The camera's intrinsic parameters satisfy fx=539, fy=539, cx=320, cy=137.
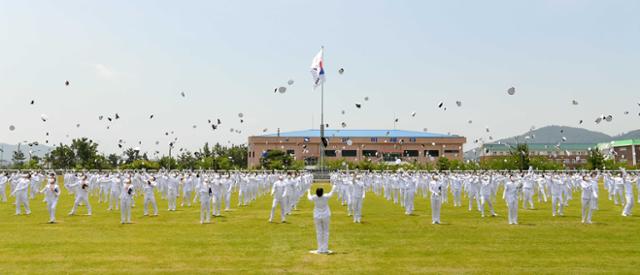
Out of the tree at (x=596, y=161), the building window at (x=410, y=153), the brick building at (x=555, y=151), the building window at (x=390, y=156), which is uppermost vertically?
the brick building at (x=555, y=151)

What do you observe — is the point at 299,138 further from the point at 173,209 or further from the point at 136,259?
the point at 136,259

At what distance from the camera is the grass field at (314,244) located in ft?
37.1

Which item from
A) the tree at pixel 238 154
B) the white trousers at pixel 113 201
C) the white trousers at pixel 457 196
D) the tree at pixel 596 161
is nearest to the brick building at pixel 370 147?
the tree at pixel 238 154

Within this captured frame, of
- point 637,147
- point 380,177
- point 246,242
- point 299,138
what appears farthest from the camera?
point 637,147

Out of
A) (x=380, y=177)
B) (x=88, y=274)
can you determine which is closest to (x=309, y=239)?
(x=88, y=274)

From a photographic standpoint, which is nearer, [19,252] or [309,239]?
[19,252]

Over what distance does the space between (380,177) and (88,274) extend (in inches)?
1342

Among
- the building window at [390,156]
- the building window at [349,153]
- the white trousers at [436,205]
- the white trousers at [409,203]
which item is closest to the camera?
the white trousers at [436,205]

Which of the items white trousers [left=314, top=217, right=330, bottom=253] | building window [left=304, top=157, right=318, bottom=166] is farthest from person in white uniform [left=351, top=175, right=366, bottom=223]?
building window [left=304, top=157, right=318, bottom=166]

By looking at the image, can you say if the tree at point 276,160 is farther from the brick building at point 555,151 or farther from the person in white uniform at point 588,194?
the person in white uniform at point 588,194

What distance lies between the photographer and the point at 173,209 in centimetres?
2673

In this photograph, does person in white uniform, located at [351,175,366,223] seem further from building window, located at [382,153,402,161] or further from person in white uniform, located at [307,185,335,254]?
building window, located at [382,153,402,161]

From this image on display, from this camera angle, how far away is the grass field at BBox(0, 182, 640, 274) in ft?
37.1

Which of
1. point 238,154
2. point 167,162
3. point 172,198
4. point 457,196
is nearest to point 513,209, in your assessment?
point 457,196
